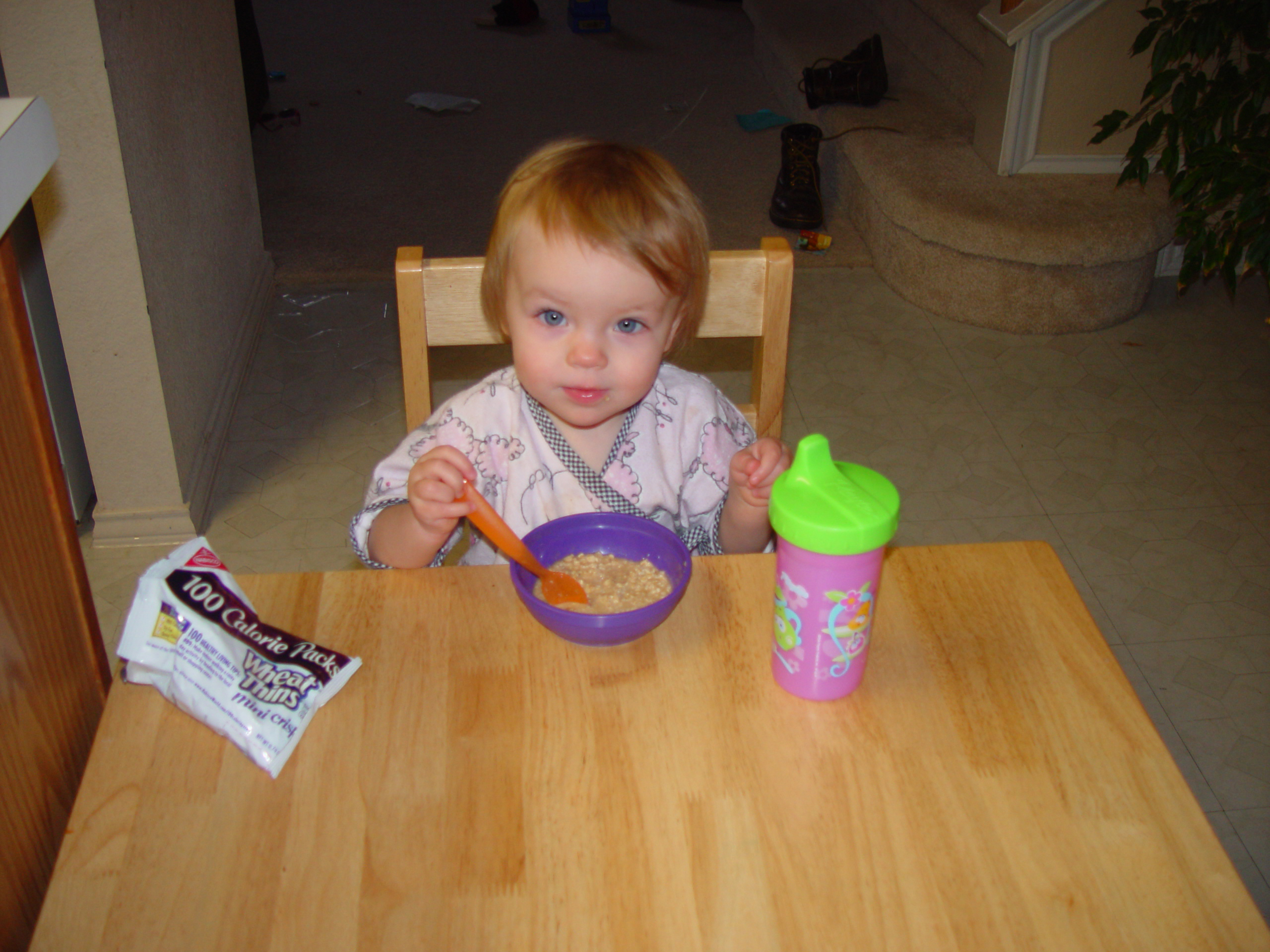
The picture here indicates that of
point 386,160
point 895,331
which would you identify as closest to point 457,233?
point 386,160

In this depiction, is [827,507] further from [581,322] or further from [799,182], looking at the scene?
[799,182]

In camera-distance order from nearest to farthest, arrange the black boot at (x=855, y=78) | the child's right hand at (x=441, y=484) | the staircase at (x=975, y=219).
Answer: the child's right hand at (x=441, y=484) → the staircase at (x=975, y=219) → the black boot at (x=855, y=78)

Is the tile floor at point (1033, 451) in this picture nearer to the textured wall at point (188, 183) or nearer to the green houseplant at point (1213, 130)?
the textured wall at point (188, 183)

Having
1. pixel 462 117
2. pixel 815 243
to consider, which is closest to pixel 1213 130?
pixel 815 243

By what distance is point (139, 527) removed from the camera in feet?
6.41

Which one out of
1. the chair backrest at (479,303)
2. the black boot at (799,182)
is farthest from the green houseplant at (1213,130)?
the chair backrest at (479,303)

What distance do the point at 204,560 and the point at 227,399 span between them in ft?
5.19

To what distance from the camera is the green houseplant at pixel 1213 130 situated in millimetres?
1976

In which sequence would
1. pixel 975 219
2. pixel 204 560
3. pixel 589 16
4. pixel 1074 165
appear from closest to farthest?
1. pixel 204 560
2. pixel 975 219
3. pixel 1074 165
4. pixel 589 16

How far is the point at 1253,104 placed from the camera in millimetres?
2064

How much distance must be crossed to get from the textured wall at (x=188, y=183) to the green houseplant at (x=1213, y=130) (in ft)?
5.92

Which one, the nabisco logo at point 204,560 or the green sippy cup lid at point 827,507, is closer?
the green sippy cup lid at point 827,507

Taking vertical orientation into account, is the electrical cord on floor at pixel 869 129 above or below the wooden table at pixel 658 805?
below

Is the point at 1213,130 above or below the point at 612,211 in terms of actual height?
below
